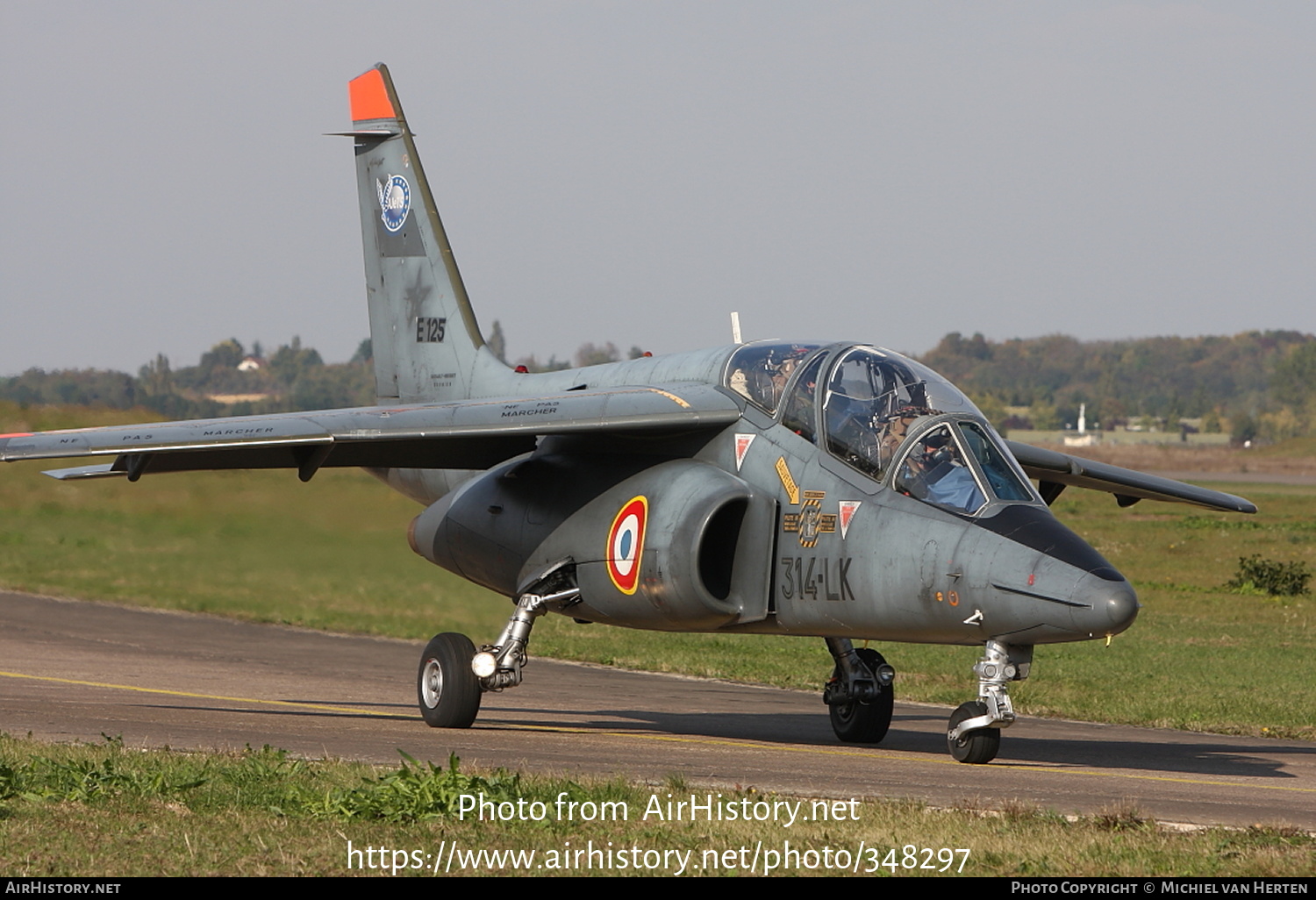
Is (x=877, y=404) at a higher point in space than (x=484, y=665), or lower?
higher

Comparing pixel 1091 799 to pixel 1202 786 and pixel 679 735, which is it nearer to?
pixel 1202 786

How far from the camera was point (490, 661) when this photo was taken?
46.5 ft

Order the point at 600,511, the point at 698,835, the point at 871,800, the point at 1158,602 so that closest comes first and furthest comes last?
the point at 698,835
the point at 871,800
the point at 600,511
the point at 1158,602

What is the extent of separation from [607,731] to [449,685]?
5.70ft

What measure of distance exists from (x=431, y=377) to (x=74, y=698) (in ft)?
18.6

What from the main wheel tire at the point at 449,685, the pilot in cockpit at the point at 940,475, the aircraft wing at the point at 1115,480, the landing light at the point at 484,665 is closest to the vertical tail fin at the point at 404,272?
the main wheel tire at the point at 449,685

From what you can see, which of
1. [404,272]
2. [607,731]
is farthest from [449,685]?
[404,272]

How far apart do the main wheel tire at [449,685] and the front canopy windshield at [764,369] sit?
140 inches

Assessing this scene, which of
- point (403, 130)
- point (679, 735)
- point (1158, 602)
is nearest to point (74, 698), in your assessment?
point (679, 735)

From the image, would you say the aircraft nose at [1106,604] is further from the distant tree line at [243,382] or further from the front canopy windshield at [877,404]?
the distant tree line at [243,382]

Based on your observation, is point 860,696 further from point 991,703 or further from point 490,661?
point 490,661

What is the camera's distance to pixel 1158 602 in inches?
1355

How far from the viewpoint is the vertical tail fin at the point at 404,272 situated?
1883cm

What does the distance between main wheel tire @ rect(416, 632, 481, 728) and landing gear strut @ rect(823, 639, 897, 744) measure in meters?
3.48
